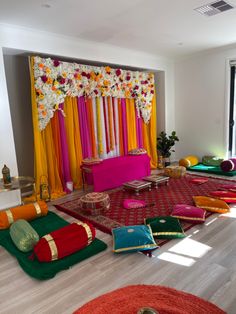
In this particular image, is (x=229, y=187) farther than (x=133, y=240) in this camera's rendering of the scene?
Yes

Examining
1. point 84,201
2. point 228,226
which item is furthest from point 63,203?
point 228,226

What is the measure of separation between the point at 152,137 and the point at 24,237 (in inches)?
170

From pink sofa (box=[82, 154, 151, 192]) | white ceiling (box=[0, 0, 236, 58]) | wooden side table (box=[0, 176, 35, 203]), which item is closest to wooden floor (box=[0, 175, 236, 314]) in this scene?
wooden side table (box=[0, 176, 35, 203])

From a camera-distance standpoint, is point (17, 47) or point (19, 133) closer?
point (17, 47)

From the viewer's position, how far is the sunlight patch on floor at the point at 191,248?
236 cm

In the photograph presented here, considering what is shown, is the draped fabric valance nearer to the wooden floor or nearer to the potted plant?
the potted plant

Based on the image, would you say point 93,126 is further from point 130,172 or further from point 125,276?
point 125,276

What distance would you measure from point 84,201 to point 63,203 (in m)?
0.71

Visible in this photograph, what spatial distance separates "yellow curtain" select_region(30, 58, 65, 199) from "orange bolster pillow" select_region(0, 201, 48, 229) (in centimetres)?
90

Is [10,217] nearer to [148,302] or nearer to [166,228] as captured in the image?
[166,228]

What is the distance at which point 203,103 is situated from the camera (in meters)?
6.04

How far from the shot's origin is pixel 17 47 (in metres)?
3.66

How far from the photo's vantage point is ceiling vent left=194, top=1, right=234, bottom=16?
3227 millimetres

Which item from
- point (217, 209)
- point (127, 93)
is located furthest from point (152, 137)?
point (217, 209)
